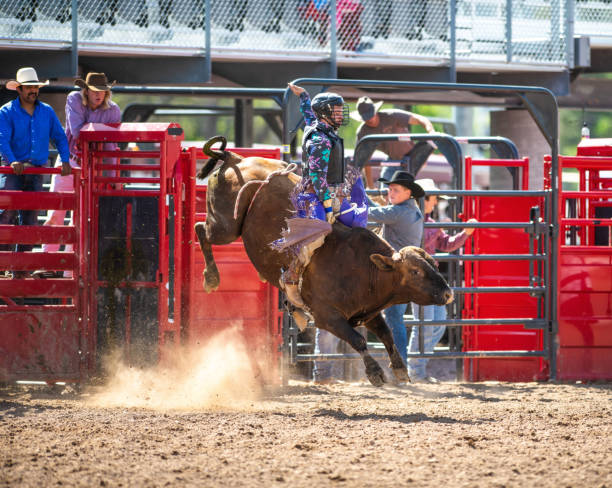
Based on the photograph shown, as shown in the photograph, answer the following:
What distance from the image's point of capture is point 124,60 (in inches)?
451

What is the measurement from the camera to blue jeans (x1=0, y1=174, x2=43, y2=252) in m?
7.52

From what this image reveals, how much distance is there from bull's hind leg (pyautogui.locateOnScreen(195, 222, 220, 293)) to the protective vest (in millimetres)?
1167

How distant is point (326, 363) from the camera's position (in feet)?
28.8

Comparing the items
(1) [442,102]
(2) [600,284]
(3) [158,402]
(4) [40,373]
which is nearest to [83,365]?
(4) [40,373]

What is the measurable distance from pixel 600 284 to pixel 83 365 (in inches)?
183

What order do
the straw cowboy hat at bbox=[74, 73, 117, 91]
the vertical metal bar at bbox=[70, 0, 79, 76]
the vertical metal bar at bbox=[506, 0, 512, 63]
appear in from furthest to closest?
the vertical metal bar at bbox=[506, 0, 512, 63] → the vertical metal bar at bbox=[70, 0, 79, 76] → the straw cowboy hat at bbox=[74, 73, 117, 91]

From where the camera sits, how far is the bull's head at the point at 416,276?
6.18 m

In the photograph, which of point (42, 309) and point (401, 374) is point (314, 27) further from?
point (401, 374)

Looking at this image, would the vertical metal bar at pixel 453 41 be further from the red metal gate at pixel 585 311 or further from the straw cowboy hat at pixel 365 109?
the red metal gate at pixel 585 311

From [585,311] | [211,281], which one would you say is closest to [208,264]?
[211,281]

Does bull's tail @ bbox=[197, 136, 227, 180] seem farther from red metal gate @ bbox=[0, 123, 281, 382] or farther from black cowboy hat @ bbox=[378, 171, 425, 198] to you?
black cowboy hat @ bbox=[378, 171, 425, 198]

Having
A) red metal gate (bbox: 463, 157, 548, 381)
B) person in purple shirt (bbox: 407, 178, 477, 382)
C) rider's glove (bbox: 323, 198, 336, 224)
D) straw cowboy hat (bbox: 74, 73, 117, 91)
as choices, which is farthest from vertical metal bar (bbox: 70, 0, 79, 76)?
rider's glove (bbox: 323, 198, 336, 224)

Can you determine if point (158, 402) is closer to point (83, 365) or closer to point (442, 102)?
point (83, 365)

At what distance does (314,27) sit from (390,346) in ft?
20.8
